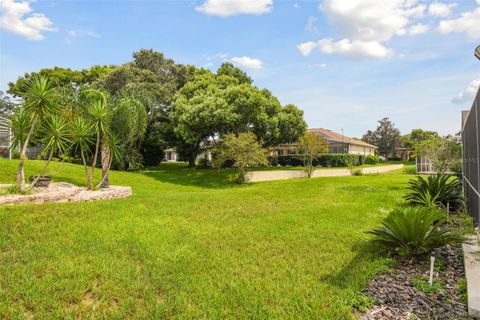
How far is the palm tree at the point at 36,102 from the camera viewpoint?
332 inches

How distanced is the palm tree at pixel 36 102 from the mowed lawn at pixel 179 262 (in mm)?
1929

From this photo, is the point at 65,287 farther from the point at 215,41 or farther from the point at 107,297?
the point at 215,41

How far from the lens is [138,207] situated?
8.48m

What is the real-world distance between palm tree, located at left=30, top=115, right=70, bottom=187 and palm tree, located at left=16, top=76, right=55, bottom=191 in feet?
1.14

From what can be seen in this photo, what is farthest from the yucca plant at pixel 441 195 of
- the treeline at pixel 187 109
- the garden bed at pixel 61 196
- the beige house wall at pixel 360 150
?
the beige house wall at pixel 360 150

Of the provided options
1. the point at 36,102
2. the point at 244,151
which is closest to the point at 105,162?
the point at 36,102

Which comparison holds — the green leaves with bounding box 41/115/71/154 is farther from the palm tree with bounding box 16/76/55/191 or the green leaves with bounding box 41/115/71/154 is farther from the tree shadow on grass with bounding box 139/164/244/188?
the tree shadow on grass with bounding box 139/164/244/188

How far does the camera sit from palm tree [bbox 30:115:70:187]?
354 inches

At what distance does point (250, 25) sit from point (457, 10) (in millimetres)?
6370

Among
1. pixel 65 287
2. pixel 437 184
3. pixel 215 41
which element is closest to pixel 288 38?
pixel 215 41

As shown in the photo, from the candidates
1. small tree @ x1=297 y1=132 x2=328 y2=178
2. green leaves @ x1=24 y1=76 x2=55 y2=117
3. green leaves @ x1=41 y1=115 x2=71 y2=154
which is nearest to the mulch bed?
green leaves @ x1=41 y1=115 x2=71 y2=154

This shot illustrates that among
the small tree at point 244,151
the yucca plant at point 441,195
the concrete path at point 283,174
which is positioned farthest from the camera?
the concrete path at point 283,174

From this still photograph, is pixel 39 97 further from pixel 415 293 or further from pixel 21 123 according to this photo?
pixel 415 293

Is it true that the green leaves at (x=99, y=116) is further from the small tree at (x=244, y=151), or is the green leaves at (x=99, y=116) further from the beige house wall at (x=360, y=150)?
the beige house wall at (x=360, y=150)
